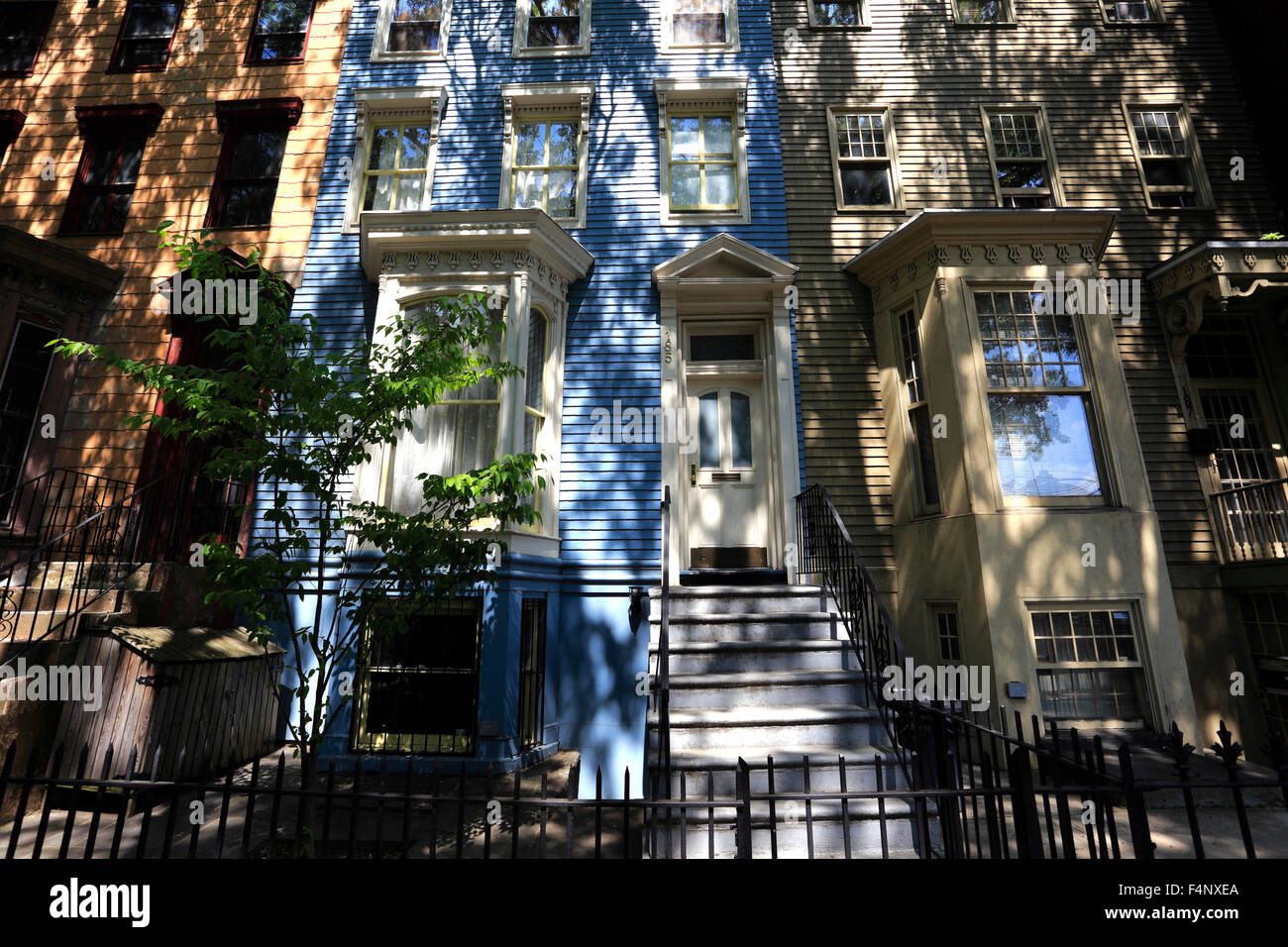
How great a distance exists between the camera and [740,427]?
8727 mm

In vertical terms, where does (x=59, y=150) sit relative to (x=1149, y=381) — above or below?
above

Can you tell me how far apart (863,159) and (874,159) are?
17 centimetres

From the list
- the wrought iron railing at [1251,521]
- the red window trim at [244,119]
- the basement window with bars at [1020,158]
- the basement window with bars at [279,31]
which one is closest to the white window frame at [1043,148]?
the basement window with bars at [1020,158]

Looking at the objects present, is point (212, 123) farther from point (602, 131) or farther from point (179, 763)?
point (179, 763)

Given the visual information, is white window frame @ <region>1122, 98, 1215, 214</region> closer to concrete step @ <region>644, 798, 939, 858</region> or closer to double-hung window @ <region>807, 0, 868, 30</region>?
double-hung window @ <region>807, 0, 868, 30</region>

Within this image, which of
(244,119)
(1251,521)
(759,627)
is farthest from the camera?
(244,119)

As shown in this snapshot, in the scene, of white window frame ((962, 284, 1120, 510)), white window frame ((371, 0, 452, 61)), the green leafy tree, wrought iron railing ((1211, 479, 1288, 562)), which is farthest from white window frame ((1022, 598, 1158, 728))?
white window frame ((371, 0, 452, 61))

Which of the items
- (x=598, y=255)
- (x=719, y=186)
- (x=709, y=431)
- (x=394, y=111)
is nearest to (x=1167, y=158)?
(x=719, y=186)

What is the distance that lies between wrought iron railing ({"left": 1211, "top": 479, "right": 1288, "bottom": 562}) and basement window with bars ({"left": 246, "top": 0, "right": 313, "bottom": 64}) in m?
16.2

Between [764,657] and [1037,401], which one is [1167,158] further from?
[764,657]

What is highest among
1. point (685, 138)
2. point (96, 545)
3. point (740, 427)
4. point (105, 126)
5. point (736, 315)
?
point (105, 126)
